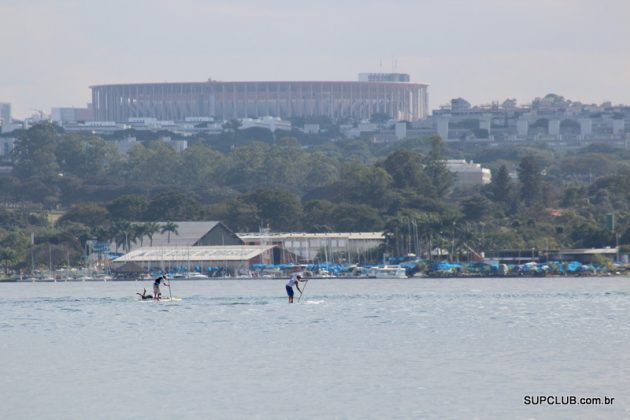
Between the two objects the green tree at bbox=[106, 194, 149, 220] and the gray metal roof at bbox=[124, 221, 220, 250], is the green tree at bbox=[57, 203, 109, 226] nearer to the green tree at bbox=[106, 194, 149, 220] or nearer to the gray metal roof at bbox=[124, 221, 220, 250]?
the green tree at bbox=[106, 194, 149, 220]

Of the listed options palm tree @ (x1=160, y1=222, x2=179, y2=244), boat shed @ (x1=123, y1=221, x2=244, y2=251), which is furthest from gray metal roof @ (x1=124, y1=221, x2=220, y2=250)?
palm tree @ (x1=160, y1=222, x2=179, y2=244)

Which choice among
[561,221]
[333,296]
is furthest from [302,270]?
[333,296]

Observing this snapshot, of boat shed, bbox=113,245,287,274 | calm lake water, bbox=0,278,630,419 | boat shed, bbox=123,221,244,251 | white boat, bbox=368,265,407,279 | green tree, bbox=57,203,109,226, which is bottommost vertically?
calm lake water, bbox=0,278,630,419

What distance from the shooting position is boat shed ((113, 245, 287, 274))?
553ft

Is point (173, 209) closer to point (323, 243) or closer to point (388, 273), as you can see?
point (323, 243)

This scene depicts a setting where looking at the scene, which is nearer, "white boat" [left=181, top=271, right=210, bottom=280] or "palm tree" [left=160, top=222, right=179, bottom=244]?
"white boat" [left=181, top=271, right=210, bottom=280]

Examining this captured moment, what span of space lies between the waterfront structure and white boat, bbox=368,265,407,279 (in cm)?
1855

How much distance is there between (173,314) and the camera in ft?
247

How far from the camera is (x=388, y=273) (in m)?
152

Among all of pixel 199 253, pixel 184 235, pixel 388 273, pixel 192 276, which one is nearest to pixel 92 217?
pixel 184 235

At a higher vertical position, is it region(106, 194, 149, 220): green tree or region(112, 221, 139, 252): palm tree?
region(106, 194, 149, 220): green tree

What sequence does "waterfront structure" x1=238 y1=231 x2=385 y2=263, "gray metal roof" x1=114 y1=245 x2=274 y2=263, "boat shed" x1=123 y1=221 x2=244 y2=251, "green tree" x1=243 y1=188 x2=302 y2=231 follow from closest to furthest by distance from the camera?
"gray metal roof" x1=114 y1=245 x2=274 y2=263
"waterfront structure" x1=238 y1=231 x2=385 y2=263
"boat shed" x1=123 y1=221 x2=244 y2=251
"green tree" x1=243 y1=188 x2=302 y2=231

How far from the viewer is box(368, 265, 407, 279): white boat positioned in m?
151

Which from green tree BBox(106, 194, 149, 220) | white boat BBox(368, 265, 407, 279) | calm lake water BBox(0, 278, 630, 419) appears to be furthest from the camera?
green tree BBox(106, 194, 149, 220)
